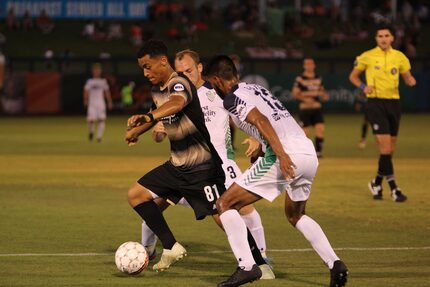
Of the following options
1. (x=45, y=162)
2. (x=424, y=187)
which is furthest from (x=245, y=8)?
(x=424, y=187)

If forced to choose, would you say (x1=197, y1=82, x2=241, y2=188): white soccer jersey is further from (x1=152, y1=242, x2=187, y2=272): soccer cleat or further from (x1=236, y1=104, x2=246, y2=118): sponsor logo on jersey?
(x1=236, y1=104, x2=246, y2=118): sponsor logo on jersey

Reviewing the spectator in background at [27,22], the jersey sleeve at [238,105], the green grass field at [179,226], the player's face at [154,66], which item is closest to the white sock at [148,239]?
the green grass field at [179,226]

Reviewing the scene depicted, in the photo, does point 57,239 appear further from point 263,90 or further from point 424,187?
point 424,187

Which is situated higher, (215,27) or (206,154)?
(206,154)

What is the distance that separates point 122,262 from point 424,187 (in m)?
9.82

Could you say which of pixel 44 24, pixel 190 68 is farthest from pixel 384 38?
pixel 44 24

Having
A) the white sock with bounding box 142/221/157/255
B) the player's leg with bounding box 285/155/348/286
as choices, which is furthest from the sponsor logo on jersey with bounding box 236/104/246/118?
the white sock with bounding box 142/221/157/255

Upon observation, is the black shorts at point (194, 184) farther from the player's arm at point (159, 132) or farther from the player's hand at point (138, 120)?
the player's hand at point (138, 120)

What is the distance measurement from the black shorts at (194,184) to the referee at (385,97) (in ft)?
22.3

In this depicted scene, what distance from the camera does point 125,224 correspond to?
48.2ft

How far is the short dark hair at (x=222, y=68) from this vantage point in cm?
998

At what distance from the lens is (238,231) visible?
9719 millimetres

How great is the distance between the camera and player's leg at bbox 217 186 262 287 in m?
9.57

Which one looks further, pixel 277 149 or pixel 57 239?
pixel 57 239
